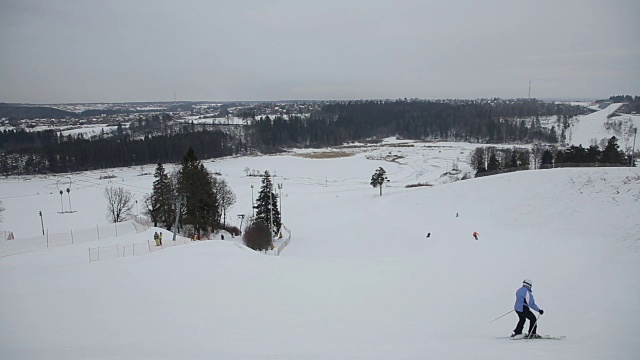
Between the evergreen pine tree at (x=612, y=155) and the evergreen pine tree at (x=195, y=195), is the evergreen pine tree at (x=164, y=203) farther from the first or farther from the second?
the evergreen pine tree at (x=612, y=155)

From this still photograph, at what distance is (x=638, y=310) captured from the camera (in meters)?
10.4

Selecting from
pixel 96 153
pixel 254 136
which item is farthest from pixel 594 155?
pixel 254 136

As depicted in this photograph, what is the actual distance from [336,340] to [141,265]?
29.2ft

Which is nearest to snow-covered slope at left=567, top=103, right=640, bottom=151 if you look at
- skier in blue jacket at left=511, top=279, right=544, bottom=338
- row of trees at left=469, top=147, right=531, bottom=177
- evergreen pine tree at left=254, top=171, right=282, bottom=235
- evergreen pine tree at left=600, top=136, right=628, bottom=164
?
row of trees at left=469, top=147, right=531, bottom=177

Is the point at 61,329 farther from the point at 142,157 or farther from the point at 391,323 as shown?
the point at 142,157

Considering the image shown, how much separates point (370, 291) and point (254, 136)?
123563 millimetres

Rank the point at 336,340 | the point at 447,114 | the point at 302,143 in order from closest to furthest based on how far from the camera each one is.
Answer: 1. the point at 336,340
2. the point at 302,143
3. the point at 447,114

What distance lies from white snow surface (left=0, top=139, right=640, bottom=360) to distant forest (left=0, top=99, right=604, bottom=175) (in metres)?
72.7

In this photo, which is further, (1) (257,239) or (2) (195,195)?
(2) (195,195)

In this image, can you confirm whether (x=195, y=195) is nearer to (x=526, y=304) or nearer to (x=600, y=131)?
(x=526, y=304)

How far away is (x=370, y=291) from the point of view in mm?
13352

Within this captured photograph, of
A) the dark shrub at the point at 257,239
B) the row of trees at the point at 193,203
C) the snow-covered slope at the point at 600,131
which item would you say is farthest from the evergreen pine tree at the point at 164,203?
the snow-covered slope at the point at 600,131

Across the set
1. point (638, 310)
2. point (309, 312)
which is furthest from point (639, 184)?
point (309, 312)

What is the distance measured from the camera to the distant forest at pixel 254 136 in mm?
90500
